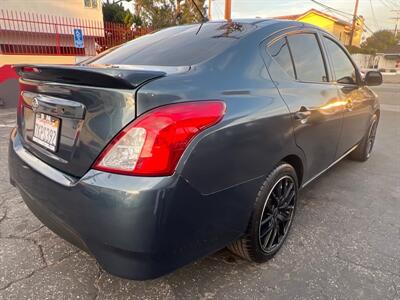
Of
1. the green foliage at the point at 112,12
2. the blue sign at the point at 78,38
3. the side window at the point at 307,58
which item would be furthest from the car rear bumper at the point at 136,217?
the green foliage at the point at 112,12

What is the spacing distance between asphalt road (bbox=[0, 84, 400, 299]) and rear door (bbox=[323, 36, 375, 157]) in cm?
79

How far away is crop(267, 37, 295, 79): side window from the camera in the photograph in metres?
2.19

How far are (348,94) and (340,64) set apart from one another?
325 mm

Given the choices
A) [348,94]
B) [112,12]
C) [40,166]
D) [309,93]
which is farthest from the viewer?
[112,12]

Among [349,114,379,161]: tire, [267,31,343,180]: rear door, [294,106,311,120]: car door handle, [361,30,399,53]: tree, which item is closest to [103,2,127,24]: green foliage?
[349,114,379,161]: tire

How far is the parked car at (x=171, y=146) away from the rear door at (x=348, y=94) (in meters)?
0.79

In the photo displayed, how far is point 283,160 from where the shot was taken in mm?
2252

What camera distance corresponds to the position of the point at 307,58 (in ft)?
8.71

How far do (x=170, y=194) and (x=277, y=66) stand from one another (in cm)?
126

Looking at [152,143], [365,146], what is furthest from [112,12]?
[152,143]

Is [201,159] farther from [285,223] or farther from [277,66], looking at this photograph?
[285,223]

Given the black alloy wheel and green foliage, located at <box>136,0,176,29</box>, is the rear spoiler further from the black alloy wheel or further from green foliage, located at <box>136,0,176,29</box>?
green foliage, located at <box>136,0,176,29</box>

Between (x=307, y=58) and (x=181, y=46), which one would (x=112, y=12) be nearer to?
(x=307, y=58)

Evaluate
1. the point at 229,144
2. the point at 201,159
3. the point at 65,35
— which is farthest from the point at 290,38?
the point at 65,35
